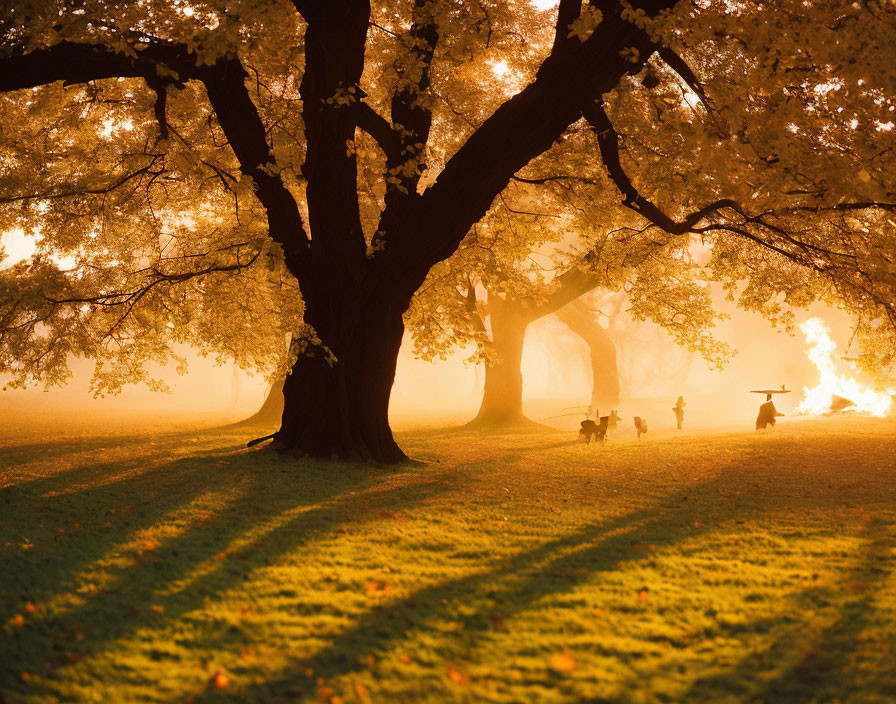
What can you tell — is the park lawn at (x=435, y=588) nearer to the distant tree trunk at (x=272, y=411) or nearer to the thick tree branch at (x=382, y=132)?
the thick tree branch at (x=382, y=132)

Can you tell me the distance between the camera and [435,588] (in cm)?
639

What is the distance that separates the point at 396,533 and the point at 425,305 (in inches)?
412

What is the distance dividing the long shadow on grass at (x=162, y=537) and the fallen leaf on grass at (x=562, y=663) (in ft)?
9.33

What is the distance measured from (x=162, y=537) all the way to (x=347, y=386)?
6170mm

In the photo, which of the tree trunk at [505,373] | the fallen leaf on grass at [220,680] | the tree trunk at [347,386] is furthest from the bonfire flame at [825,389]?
the fallen leaf on grass at [220,680]

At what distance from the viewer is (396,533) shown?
8469mm

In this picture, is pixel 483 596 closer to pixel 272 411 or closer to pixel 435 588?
pixel 435 588

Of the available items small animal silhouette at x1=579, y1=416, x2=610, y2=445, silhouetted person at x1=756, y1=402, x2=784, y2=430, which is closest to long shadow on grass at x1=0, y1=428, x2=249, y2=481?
small animal silhouette at x1=579, y1=416, x2=610, y2=445

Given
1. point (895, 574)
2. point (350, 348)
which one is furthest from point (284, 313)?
point (895, 574)

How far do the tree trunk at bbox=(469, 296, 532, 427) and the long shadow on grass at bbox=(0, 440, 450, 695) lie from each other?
15579 mm

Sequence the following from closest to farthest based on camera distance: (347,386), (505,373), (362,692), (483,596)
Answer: (362,692)
(483,596)
(347,386)
(505,373)

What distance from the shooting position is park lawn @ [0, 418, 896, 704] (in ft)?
15.0

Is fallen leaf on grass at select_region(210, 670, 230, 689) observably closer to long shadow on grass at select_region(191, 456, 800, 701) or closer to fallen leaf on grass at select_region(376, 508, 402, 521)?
long shadow on grass at select_region(191, 456, 800, 701)

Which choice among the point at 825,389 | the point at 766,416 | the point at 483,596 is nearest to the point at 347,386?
the point at 483,596
